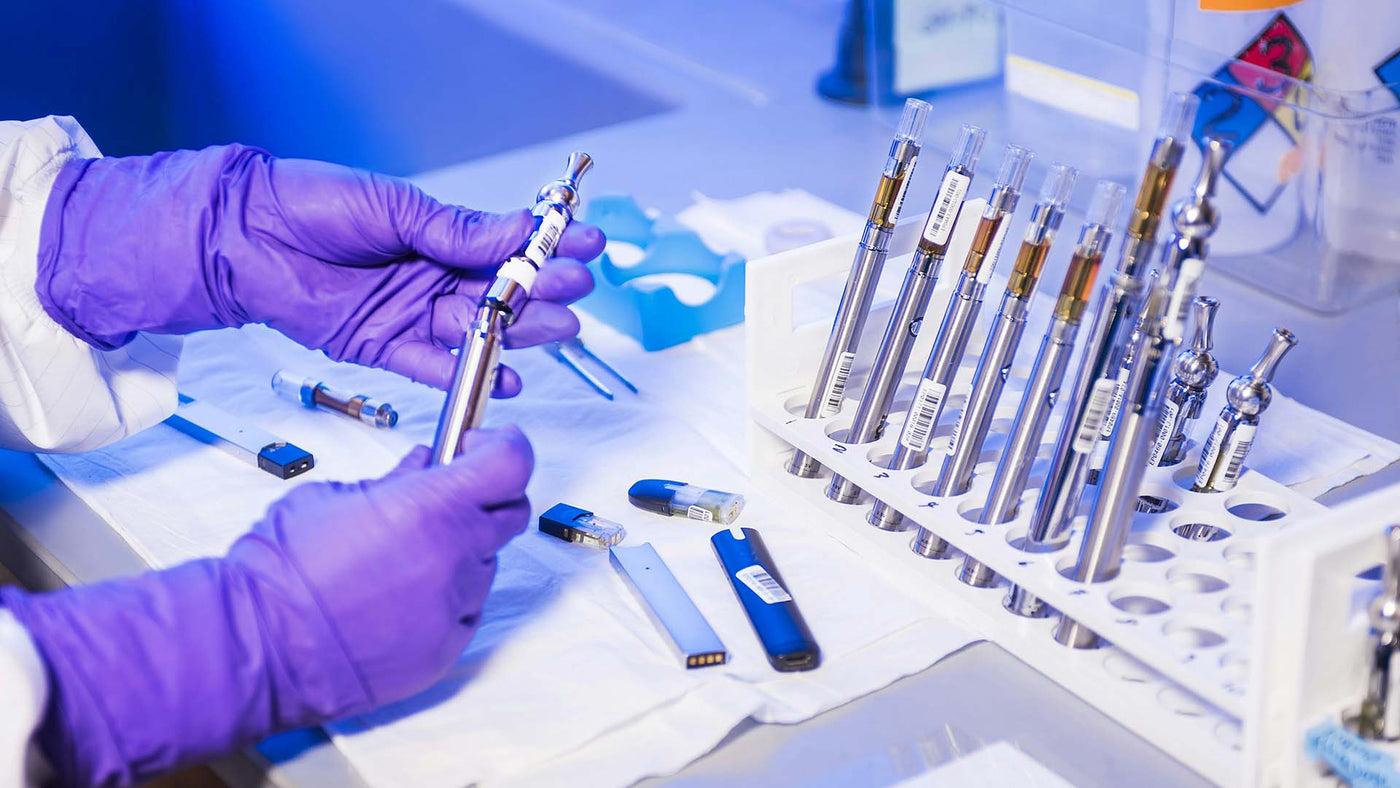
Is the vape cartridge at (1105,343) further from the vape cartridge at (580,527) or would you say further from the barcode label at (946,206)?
the vape cartridge at (580,527)

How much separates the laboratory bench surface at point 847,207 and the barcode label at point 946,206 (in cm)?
25

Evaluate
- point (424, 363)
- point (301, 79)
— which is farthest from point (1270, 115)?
point (301, 79)

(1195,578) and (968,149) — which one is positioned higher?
(968,149)

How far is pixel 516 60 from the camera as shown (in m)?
1.77

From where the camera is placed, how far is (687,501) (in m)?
0.83

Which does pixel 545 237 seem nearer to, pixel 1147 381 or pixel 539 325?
pixel 539 325

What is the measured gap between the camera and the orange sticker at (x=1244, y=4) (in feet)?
3.15

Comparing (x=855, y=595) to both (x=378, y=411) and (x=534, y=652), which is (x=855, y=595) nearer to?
(x=534, y=652)

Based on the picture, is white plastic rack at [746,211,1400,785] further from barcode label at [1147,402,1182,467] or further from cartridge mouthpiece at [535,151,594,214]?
cartridge mouthpiece at [535,151,594,214]

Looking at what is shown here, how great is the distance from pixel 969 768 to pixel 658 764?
154 millimetres

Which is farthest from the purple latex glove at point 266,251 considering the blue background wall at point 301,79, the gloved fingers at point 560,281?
the blue background wall at point 301,79

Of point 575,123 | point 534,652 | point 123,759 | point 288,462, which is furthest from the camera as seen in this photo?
point 575,123

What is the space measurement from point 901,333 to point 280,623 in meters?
0.41

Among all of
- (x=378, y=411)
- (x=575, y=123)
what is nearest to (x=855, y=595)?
(x=378, y=411)
